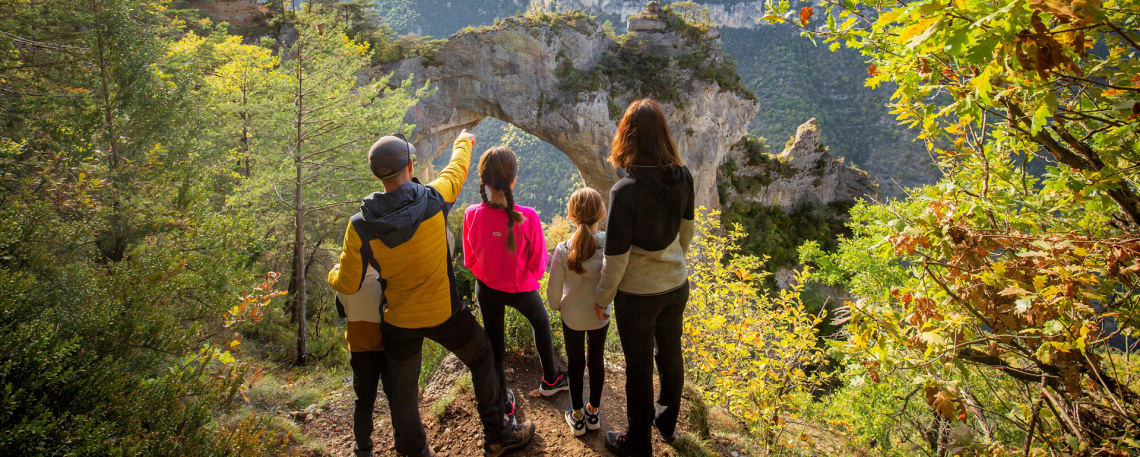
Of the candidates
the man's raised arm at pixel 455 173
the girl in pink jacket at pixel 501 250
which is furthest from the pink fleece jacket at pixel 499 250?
the man's raised arm at pixel 455 173

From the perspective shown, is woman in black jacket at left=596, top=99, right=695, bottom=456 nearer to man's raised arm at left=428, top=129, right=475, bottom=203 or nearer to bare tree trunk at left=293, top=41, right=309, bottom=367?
man's raised arm at left=428, top=129, right=475, bottom=203

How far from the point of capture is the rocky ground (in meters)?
2.34

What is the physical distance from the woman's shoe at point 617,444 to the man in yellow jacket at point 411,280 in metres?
0.49

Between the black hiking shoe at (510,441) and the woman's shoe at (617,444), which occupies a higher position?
the woman's shoe at (617,444)

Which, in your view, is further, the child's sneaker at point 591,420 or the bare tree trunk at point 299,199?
the bare tree trunk at point 299,199

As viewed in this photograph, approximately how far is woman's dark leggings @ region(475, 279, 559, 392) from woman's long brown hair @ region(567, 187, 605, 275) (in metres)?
0.40

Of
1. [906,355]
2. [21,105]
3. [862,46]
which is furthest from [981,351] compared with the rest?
[21,105]

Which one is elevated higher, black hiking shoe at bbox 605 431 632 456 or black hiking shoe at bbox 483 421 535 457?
black hiking shoe at bbox 605 431 632 456

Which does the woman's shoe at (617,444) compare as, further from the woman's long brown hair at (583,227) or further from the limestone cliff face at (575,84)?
the limestone cliff face at (575,84)

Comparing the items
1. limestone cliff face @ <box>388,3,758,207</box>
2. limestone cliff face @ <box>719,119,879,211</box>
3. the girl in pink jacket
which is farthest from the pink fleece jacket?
limestone cliff face @ <box>719,119,879,211</box>

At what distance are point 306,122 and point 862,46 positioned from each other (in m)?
6.29

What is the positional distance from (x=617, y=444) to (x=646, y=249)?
3.35ft

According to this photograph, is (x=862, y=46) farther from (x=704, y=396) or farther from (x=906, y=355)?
(x=704, y=396)

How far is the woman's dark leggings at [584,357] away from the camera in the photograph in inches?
85.8
